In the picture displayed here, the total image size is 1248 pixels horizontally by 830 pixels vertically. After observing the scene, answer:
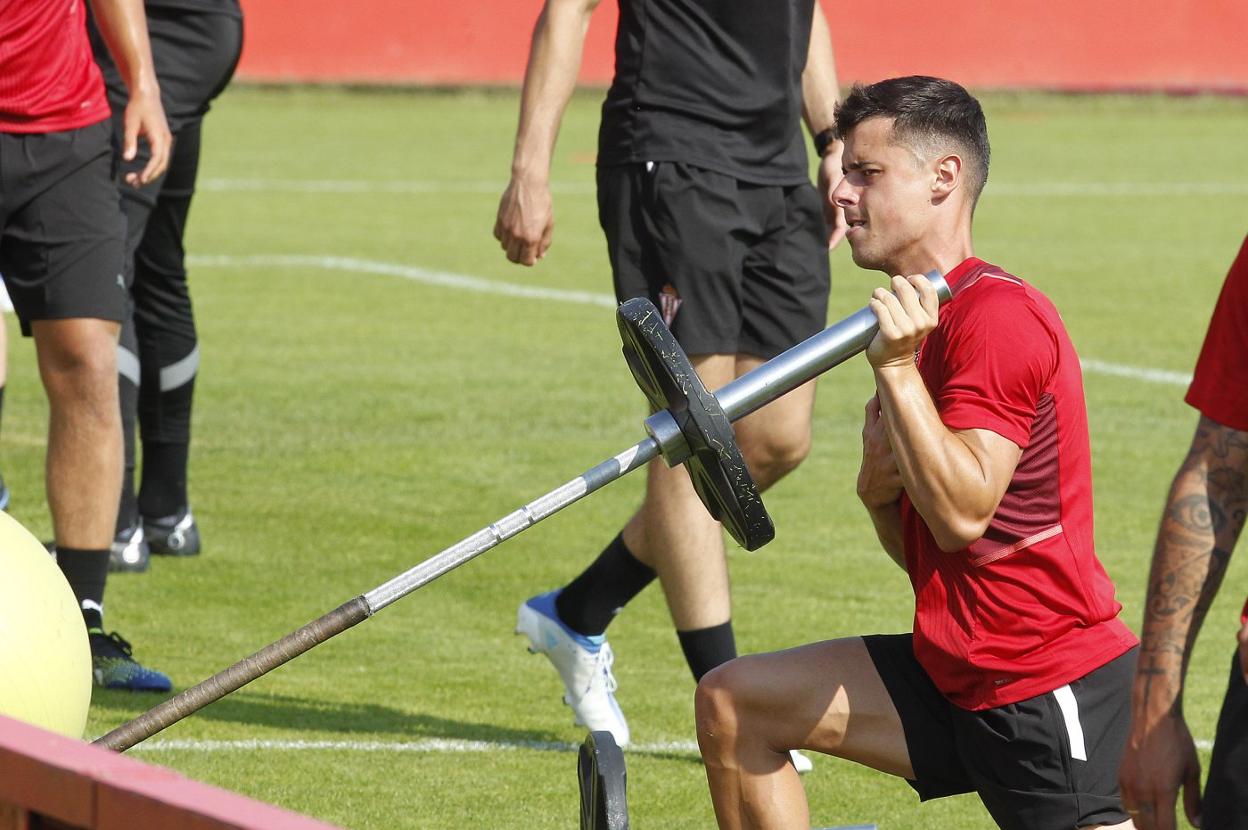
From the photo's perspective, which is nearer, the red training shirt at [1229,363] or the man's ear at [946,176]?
the red training shirt at [1229,363]

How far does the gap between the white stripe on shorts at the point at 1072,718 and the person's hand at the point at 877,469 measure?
46 cm

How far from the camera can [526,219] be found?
17.3 feet

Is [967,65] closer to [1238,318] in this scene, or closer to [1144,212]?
[1144,212]

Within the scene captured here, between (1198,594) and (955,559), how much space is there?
0.62 metres

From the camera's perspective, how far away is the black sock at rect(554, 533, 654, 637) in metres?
5.75

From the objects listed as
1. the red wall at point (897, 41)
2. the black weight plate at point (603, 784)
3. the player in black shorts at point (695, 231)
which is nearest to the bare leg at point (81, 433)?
the player in black shorts at point (695, 231)

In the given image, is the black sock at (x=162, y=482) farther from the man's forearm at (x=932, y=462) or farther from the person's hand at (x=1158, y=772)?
the person's hand at (x=1158, y=772)

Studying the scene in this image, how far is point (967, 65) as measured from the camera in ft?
95.5

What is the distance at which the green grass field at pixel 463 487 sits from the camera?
5434 millimetres

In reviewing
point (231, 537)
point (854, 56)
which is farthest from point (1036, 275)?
point (854, 56)

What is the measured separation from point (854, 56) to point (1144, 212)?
10.5 metres

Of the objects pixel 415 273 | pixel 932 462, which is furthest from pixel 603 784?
pixel 415 273

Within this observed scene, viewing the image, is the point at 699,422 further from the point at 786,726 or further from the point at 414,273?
the point at 414,273

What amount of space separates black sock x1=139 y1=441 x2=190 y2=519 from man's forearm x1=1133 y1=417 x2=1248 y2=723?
482cm
